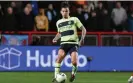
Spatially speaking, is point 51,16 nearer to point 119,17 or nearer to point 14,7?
point 14,7

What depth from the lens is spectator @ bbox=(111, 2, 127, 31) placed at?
21.6 metres

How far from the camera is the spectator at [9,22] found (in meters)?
20.2

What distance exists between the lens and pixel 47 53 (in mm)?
20062

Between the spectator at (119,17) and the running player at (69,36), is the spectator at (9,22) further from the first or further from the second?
the running player at (69,36)

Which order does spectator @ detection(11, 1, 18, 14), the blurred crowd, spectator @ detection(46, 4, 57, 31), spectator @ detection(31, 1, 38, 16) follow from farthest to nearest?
spectator @ detection(31, 1, 38, 16) < spectator @ detection(46, 4, 57, 31) < spectator @ detection(11, 1, 18, 14) < the blurred crowd

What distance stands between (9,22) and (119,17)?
481cm

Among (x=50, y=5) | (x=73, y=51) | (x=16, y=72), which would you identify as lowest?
(x=16, y=72)

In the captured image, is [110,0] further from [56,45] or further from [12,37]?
[12,37]

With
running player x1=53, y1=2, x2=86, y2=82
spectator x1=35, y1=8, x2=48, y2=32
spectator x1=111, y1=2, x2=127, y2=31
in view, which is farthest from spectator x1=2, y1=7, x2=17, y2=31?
running player x1=53, y1=2, x2=86, y2=82

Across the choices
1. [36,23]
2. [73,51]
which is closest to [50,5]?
[36,23]

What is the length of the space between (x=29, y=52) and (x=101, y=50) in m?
2.95

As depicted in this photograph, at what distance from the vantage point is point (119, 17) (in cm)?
2166

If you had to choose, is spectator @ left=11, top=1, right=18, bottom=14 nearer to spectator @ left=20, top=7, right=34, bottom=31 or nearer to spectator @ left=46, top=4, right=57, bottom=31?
spectator @ left=20, top=7, right=34, bottom=31

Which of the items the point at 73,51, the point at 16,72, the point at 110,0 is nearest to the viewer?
the point at 73,51
